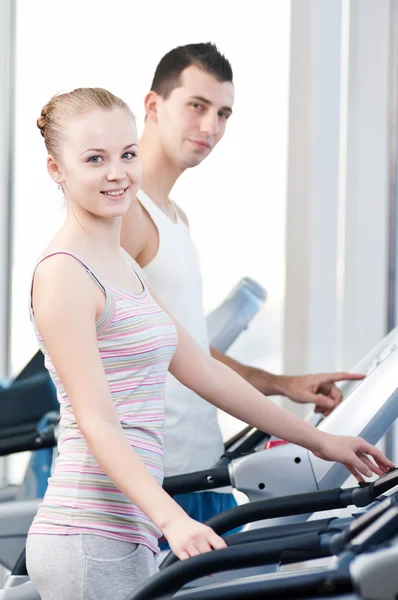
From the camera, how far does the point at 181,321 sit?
6.57ft

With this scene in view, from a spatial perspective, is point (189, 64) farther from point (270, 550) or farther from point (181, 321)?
point (270, 550)

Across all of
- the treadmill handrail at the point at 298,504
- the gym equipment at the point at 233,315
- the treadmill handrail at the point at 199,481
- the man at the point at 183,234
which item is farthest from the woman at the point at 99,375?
the gym equipment at the point at 233,315

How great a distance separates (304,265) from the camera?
3990 millimetres

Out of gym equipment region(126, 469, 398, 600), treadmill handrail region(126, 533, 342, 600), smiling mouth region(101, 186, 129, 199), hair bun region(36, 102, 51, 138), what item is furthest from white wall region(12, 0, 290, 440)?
treadmill handrail region(126, 533, 342, 600)

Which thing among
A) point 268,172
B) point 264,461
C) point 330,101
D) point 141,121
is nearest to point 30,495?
point 264,461

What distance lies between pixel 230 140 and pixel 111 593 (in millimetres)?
2835

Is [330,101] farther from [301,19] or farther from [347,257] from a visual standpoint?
[347,257]

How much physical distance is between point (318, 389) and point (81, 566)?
1.02 metres

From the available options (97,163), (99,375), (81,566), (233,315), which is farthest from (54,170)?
(233,315)

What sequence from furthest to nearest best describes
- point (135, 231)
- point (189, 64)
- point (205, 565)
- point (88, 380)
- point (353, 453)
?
1. point (189, 64)
2. point (135, 231)
3. point (353, 453)
4. point (88, 380)
5. point (205, 565)

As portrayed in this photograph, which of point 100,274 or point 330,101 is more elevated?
point 330,101

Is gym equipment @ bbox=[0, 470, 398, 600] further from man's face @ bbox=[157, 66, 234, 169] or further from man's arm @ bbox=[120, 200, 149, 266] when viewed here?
man's face @ bbox=[157, 66, 234, 169]

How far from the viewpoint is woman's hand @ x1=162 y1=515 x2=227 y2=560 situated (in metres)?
1.18

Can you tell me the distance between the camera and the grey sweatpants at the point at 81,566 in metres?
1.28
